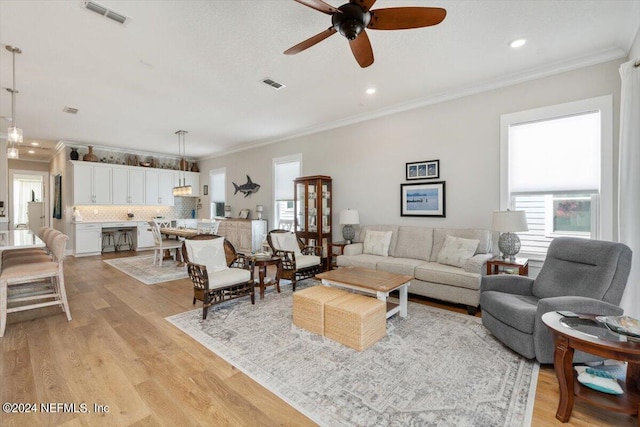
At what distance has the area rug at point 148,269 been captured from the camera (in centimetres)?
512

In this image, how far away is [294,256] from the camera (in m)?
4.36

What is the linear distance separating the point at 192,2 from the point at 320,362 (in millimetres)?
3132

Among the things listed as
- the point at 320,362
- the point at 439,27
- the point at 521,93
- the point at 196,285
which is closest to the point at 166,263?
the point at 196,285

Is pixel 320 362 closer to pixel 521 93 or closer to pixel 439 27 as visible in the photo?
pixel 439 27

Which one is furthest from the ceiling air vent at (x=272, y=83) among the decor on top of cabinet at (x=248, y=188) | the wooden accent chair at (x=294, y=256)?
the decor on top of cabinet at (x=248, y=188)

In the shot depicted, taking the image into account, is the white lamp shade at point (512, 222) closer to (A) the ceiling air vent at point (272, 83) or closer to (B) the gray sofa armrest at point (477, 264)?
(B) the gray sofa armrest at point (477, 264)

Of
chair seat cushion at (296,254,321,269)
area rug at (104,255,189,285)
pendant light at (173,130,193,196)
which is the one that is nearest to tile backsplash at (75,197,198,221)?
pendant light at (173,130,193,196)

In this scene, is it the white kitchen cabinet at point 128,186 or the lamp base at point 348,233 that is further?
the white kitchen cabinet at point 128,186

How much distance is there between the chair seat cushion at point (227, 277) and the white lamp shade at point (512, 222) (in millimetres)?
3149

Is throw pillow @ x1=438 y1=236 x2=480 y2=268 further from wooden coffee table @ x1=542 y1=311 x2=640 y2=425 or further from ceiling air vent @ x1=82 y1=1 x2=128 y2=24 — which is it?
ceiling air vent @ x1=82 y1=1 x2=128 y2=24

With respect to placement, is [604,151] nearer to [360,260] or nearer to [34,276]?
[360,260]

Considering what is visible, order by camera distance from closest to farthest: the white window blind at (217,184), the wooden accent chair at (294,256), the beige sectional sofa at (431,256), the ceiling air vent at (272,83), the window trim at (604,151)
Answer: the window trim at (604,151)
the beige sectional sofa at (431,256)
the ceiling air vent at (272,83)
the wooden accent chair at (294,256)
the white window blind at (217,184)

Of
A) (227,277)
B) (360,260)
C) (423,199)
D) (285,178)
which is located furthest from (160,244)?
(423,199)

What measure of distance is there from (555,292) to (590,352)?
1.14 metres
